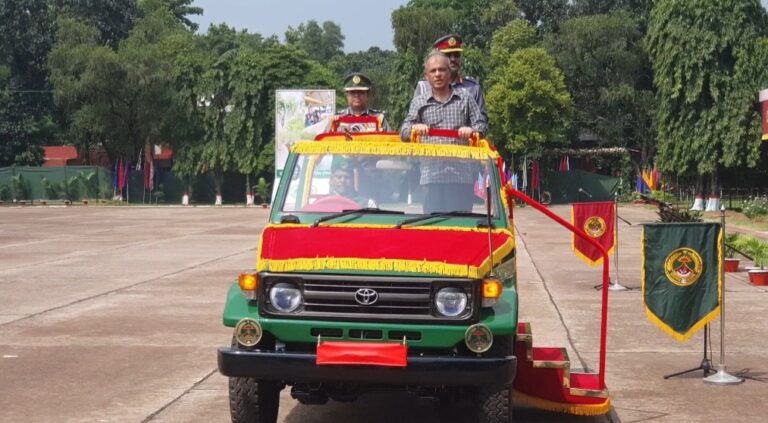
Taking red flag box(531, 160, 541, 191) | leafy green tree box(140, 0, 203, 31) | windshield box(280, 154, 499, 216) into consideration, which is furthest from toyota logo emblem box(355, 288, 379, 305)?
leafy green tree box(140, 0, 203, 31)

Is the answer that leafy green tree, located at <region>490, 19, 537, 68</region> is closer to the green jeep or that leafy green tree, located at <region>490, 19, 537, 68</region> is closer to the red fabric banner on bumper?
the green jeep

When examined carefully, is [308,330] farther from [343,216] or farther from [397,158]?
[397,158]

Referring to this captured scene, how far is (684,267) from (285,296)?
3.83 metres

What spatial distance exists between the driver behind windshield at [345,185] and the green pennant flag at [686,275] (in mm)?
2766

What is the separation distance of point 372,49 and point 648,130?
80.5 meters

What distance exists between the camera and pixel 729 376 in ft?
30.1

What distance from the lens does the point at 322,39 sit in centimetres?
17975

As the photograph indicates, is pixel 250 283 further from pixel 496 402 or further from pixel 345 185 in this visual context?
pixel 496 402

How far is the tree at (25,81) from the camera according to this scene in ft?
248

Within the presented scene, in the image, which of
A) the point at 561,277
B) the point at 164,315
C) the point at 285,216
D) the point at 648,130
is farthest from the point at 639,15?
the point at 285,216

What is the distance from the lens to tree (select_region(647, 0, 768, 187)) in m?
48.2

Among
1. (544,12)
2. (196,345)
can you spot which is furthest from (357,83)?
(544,12)

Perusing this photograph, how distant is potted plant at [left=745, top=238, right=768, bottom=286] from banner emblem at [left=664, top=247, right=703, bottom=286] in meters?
8.40

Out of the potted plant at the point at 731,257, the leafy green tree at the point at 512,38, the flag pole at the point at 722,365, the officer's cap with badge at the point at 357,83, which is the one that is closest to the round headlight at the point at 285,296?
the flag pole at the point at 722,365
